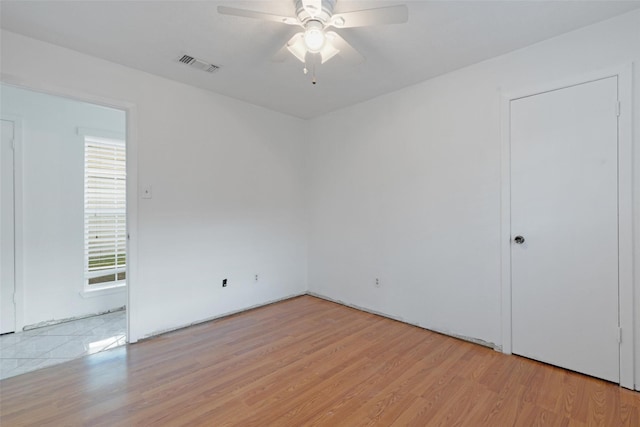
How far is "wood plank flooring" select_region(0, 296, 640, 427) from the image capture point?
173 centimetres

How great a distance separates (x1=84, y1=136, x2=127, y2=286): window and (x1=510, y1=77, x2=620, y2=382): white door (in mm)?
4227

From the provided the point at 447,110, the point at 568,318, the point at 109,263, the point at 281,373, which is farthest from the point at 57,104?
the point at 568,318

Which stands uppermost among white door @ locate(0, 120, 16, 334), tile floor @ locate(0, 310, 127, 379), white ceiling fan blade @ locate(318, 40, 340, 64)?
white ceiling fan blade @ locate(318, 40, 340, 64)

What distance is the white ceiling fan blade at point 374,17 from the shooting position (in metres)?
1.57

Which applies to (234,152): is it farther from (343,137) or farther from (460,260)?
(460,260)

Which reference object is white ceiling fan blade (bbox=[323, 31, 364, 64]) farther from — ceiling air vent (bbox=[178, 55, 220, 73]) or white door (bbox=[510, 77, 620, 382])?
white door (bbox=[510, 77, 620, 382])

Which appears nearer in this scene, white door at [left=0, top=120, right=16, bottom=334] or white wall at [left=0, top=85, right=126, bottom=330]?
white door at [left=0, top=120, right=16, bottom=334]

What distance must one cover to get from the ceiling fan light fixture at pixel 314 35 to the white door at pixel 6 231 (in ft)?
10.9

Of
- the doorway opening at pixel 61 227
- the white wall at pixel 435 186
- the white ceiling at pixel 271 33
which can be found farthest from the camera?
the doorway opening at pixel 61 227

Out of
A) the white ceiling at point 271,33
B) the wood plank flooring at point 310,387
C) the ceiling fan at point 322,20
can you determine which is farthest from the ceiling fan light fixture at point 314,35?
the wood plank flooring at point 310,387

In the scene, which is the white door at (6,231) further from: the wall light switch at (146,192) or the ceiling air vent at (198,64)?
the ceiling air vent at (198,64)

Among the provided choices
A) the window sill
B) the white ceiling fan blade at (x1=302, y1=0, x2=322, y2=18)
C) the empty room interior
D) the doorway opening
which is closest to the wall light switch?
the empty room interior

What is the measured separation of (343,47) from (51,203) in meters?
3.53

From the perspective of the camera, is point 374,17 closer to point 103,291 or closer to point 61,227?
point 61,227
